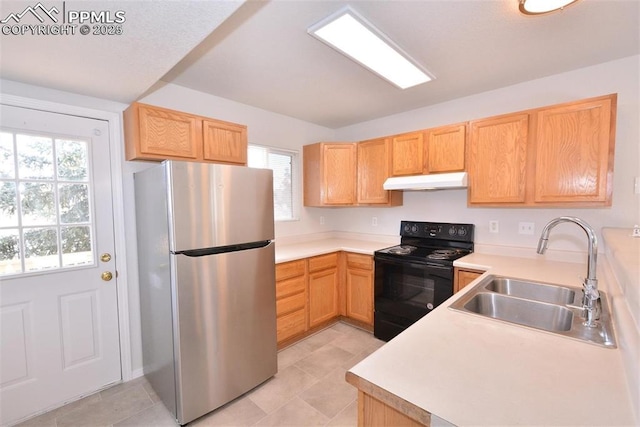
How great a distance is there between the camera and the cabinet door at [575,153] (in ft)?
6.26

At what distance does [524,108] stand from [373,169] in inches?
57.3

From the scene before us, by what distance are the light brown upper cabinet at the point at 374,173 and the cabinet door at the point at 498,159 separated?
0.84 m

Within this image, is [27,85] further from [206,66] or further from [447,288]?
[447,288]

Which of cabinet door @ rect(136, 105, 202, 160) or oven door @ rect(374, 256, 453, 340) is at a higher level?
cabinet door @ rect(136, 105, 202, 160)

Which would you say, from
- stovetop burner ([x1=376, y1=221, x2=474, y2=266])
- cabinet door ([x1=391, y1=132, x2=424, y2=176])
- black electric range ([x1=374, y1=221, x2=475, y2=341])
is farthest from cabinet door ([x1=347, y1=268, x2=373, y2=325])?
cabinet door ([x1=391, y1=132, x2=424, y2=176])

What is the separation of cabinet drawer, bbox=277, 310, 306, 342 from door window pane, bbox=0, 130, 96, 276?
5.24 ft

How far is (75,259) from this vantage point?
2023 mm

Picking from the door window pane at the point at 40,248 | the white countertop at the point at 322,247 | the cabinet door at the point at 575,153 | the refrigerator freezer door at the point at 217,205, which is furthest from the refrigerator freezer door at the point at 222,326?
the cabinet door at the point at 575,153

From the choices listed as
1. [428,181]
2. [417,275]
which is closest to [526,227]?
[428,181]

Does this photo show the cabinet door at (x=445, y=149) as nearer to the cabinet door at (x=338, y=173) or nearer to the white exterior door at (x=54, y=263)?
the cabinet door at (x=338, y=173)

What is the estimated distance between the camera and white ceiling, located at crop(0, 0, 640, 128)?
1.36 metres

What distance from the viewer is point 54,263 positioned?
6.36 ft

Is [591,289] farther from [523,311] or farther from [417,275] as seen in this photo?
[417,275]

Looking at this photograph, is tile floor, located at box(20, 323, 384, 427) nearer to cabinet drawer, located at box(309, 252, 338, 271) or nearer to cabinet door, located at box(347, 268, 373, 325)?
cabinet door, located at box(347, 268, 373, 325)
